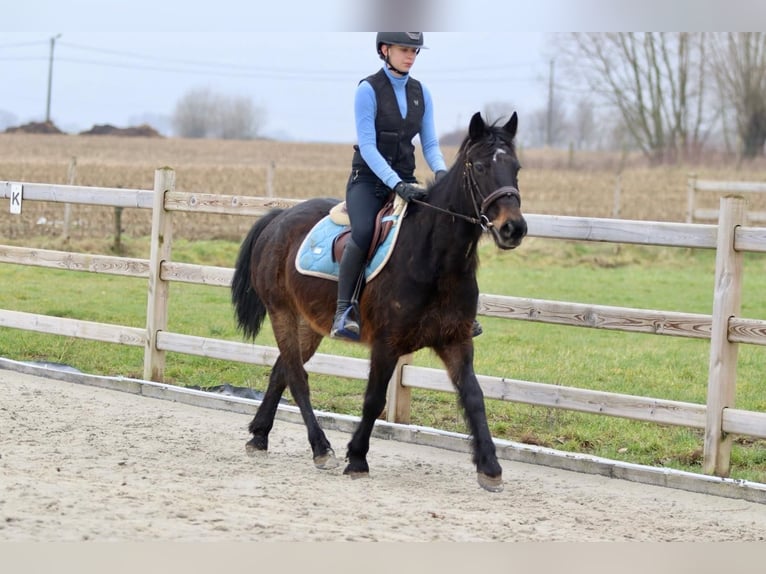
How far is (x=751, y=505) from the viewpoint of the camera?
5559mm

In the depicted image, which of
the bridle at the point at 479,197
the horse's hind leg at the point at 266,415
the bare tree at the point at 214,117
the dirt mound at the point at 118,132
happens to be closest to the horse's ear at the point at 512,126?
the bridle at the point at 479,197

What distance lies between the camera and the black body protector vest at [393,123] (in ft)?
19.1

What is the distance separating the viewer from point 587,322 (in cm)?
651

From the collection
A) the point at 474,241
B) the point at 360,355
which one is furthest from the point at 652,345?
the point at 474,241

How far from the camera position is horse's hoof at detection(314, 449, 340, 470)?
600 centimetres

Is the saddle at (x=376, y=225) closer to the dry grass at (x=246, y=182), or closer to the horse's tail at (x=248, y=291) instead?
the horse's tail at (x=248, y=291)

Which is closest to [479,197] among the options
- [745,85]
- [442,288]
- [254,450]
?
[442,288]

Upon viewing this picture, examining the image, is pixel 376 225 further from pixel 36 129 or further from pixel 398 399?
pixel 36 129

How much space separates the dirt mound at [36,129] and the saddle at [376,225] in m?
49.0

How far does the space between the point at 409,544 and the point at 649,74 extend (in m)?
35.9

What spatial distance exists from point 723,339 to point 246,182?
23.7 m

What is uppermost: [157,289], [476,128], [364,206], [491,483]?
[476,128]

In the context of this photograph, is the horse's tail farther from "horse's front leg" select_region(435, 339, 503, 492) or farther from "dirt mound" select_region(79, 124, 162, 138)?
"dirt mound" select_region(79, 124, 162, 138)

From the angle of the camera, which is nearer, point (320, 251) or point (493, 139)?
point (493, 139)
